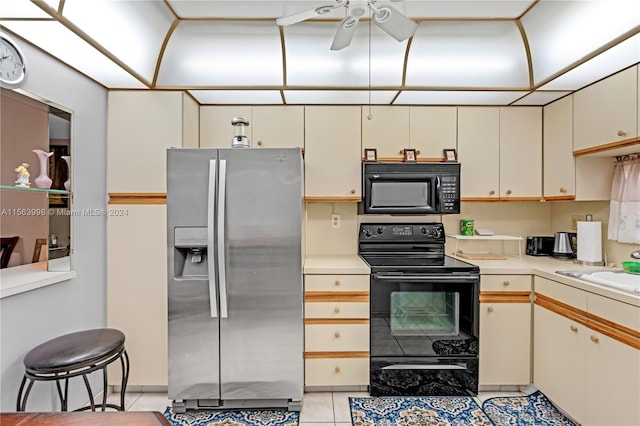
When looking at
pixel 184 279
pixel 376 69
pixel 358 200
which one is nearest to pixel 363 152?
pixel 358 200

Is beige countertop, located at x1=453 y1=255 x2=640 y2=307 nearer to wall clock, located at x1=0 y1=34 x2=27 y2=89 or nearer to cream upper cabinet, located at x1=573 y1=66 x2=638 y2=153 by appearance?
cream upper cabinet, located at x1=573 y1=66 x2=638 y2=153

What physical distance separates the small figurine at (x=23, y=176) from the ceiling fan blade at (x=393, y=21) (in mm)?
1888

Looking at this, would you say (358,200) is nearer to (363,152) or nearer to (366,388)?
(363,152)

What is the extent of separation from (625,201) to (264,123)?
2643 millimetres

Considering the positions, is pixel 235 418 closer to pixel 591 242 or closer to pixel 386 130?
pixel 386 130

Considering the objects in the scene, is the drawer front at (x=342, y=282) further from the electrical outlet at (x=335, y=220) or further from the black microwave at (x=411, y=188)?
the electrical outlet at (x=335, y=220)

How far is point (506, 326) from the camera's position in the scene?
240 cm

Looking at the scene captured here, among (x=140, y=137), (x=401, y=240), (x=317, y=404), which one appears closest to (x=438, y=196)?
(x=401, y=240)

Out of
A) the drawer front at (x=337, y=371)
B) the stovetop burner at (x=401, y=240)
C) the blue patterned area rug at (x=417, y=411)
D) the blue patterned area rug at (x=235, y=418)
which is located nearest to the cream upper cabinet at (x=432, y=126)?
the stovetop burner at (x=401, y=240)

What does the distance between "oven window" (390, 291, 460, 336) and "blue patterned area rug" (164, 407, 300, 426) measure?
902 mm

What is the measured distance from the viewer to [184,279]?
2.19m

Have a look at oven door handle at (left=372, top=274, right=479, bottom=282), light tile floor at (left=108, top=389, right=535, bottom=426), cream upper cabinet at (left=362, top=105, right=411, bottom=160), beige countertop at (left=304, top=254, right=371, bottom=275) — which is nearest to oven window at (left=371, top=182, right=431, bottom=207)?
cream upper cabinet at (left=362, top=105, right=411, bottom=160)

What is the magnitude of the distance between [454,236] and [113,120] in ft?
8.99

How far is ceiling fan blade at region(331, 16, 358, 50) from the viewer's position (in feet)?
5.17
